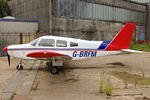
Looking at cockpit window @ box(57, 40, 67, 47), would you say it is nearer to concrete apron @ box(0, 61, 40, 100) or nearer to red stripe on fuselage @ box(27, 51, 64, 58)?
red stripe on fuselage @ box(27, 51, 64, 58)

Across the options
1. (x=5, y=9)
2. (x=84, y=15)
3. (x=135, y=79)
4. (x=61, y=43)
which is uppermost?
(x=5, y=9)

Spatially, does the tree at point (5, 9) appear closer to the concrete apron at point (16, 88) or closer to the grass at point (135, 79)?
the concrete apron at point (16, 88)

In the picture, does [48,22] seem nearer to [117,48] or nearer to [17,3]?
[17,3]

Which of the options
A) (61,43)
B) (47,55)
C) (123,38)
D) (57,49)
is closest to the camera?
(47,55)

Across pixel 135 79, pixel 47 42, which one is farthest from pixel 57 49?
pixel 135 79

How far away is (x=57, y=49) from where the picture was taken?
11.6m

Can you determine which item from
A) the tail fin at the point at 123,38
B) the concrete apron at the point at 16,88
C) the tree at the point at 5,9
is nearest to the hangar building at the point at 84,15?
the tree at the point at 5,9

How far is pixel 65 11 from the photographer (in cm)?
2584

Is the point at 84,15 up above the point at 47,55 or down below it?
above

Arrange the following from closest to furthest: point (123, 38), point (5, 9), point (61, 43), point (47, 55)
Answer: point (47, 55)
point (61, 43)
point (123, 38)
point (5, 9)

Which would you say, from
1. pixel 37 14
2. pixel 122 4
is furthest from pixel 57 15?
pixel 122 4

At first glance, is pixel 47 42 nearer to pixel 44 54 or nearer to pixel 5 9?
pixel 44 54

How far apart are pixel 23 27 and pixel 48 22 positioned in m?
2.92

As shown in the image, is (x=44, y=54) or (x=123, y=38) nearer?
(x=44, y=54)
